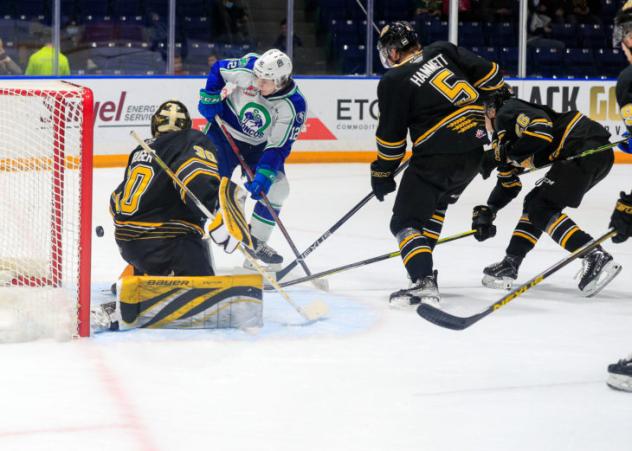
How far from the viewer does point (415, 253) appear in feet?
14.1

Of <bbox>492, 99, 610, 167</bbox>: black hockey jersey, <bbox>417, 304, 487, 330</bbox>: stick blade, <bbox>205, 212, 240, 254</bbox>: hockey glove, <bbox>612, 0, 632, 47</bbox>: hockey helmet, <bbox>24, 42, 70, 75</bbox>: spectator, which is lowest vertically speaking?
<bbox>417, 304, 487, 330</bbox>: stick blade

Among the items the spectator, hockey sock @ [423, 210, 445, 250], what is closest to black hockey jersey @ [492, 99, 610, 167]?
hockey sock @ [423, 210, 445, 250]

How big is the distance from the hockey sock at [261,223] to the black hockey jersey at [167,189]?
1106 mm

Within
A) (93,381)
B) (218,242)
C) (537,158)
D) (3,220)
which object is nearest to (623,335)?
(537,158)

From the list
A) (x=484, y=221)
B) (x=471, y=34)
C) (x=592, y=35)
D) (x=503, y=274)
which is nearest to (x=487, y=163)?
(x=484, y=221)

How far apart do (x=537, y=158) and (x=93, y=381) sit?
2.09m

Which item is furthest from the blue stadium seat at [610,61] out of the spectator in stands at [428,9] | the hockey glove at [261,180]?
the hockey glove at [261,180]

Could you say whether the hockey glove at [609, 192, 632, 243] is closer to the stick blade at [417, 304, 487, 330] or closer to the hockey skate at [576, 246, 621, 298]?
the stick blade at [417, 304, 487, 330]

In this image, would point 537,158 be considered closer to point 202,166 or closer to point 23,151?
point 202,166

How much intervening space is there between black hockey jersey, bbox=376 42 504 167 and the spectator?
4.40 metres

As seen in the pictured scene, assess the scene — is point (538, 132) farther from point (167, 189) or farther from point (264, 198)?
point (167, 189)

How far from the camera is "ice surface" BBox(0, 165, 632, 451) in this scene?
2865 mm

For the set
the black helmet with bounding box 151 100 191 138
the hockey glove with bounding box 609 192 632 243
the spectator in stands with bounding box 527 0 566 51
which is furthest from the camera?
the spectator in stands with bounding box 527 0 566 51

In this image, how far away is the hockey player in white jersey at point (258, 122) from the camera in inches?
191
